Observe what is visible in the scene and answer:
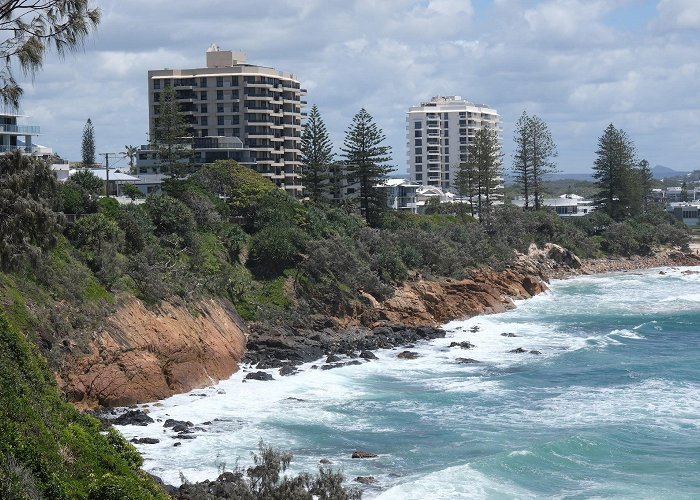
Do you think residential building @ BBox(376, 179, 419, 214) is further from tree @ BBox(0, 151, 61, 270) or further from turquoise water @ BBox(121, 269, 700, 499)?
tree @ BBox(0, 151, 61, 270)

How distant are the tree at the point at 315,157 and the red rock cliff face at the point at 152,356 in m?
28.9

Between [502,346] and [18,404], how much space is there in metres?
28.2

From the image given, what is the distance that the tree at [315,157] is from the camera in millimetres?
66125

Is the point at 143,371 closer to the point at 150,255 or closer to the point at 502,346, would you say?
the point at 150,255

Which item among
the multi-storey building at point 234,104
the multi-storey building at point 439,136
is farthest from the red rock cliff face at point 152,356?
the multi-storey building at point 439,136

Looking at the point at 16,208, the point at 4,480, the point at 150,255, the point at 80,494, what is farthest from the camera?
the point at 150,255

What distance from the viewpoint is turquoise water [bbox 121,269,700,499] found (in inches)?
930

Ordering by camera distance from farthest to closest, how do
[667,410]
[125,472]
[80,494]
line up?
[667,410], [125,472], [80,494]

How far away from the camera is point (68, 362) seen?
92.8 feet

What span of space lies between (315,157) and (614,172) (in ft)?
125

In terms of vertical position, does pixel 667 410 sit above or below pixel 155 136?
below

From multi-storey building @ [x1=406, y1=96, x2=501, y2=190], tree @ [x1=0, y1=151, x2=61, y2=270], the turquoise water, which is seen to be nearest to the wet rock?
the turquoise water

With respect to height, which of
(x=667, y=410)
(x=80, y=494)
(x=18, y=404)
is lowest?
(x=667, y=410)

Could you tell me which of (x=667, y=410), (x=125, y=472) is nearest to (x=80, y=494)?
(x=125, y=472)
